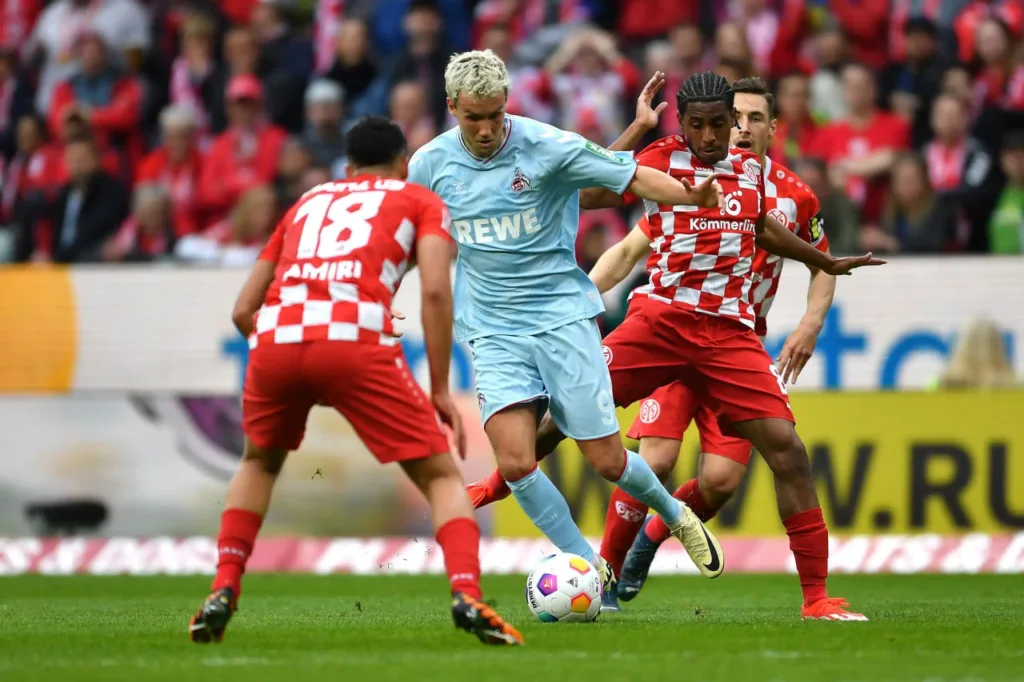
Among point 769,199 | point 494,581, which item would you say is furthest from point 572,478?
point 769,199

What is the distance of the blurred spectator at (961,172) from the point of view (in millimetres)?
14586

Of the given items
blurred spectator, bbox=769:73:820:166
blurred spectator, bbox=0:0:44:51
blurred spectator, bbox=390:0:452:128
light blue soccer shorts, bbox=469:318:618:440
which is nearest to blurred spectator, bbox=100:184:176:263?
blurred spectator, bbox=390:0:452:128

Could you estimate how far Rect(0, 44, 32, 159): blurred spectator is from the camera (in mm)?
18594

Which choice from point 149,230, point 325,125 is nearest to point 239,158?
point 325,125

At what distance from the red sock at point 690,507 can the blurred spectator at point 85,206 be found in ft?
29.0

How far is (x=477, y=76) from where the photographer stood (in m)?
7.55

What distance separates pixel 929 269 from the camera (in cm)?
1376

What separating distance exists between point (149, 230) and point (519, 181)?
9031 mm

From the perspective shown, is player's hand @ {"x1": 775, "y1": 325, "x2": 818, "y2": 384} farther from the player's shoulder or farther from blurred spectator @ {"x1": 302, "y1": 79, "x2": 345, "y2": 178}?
blurred spectator @ {"x1": 302, "y1": 79, "x2": 345, "y2": 178}

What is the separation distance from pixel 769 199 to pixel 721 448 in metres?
1.40

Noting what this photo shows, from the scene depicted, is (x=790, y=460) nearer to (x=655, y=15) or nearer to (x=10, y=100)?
(x=655, y=15)

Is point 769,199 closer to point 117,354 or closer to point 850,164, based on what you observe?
point 850,164

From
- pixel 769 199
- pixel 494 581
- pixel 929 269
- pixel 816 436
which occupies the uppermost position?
pixel 769 199

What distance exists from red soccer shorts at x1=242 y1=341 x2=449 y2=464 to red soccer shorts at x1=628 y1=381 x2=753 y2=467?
2.78m
